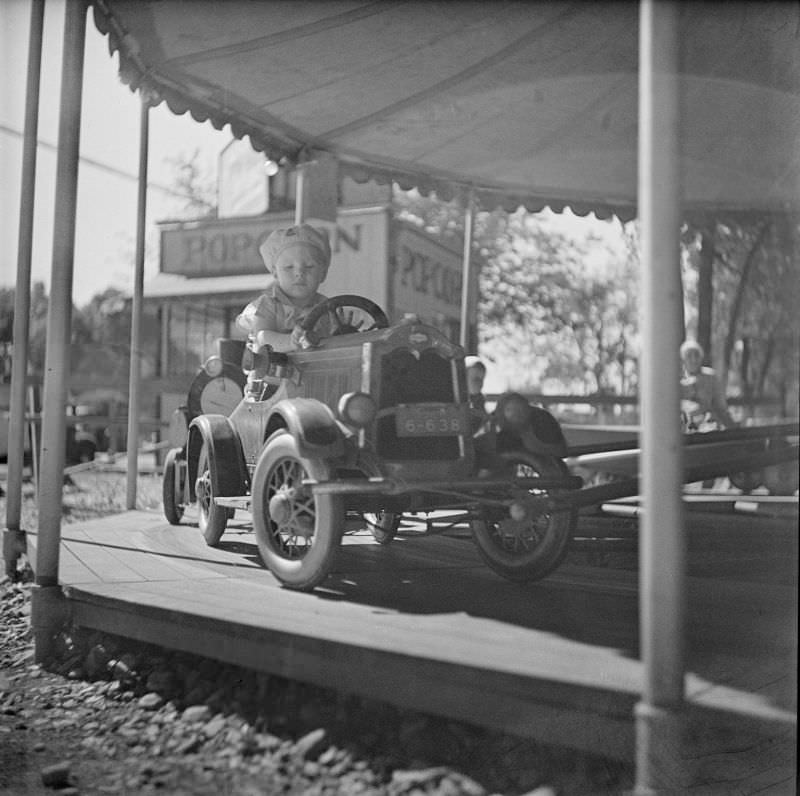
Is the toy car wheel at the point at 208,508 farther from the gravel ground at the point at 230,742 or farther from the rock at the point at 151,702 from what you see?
the rock at the point at 151,702

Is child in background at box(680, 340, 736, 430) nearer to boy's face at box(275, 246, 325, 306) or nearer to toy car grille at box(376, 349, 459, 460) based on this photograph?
toy car grille at box(376, 349, 459, 460)

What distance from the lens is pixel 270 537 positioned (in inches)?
74.7

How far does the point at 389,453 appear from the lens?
6.00 ft

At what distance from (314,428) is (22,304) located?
5.07 feet

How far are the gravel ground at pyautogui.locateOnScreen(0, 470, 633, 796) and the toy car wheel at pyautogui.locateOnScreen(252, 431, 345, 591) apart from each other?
0.27 m

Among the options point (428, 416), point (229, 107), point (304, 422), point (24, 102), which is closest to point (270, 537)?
point (304, 422)

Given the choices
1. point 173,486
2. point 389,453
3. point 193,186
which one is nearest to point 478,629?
point 389,453

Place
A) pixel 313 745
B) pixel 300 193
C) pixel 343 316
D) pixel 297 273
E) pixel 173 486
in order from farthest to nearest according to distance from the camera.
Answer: pixel 300 193
pixel 173 486
pixel 297 273
pixel 343 316
pixel 313 745

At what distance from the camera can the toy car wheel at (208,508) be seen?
2.30 meters

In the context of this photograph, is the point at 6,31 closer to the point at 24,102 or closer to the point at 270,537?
the point at 24,102

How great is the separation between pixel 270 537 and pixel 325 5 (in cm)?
137

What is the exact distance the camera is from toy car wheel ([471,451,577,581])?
189 centimetres

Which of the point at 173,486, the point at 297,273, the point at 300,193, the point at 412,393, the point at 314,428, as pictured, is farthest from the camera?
the point at 300,193

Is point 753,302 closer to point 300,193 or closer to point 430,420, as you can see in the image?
point 430,420
